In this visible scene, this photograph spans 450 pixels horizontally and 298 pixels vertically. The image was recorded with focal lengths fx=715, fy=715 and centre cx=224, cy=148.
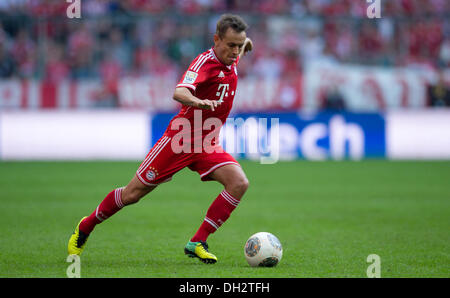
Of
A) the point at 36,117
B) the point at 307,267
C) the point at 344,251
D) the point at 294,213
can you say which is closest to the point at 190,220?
the point at 294,213

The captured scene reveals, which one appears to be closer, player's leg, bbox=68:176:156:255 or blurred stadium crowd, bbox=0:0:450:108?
player's leg, bbox=68:176:156:255

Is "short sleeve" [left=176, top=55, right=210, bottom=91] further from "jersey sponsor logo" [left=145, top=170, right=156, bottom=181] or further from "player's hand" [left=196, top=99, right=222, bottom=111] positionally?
"jersey sponsor logo" [left=145, top=170, right=156, bottom=181]

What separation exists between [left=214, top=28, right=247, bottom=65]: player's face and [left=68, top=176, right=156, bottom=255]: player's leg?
1298 mm

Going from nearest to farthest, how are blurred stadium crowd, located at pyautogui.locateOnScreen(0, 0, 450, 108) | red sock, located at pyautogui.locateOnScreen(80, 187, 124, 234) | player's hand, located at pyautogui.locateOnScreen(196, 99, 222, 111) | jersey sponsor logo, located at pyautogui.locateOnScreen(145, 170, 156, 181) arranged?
player's hand, located at pyautogui.locateOnScreen(196, 99, 222, 111) → jersey sponsor logo, located at pyautogui.locateOnScreen(145, 170, 156, 181) → red sock, located at pyautogui.locateOnScreen(80, 187, 124, 234) → blurred stadium crowd, located at pyautogui.locateOnScreen(0, 0, 450, 108)

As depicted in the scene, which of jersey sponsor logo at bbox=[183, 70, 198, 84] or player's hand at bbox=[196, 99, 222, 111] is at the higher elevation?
jersey sponsor logo at bbox=[183, 70, 198, 84]

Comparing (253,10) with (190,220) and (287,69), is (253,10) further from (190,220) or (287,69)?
(190,220)

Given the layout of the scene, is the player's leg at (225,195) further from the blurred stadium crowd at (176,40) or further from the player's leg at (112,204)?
the blurred stadium crowd at (176,40)

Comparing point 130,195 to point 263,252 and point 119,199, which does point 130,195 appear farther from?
point 263,252

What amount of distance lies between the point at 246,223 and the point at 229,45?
3.32m

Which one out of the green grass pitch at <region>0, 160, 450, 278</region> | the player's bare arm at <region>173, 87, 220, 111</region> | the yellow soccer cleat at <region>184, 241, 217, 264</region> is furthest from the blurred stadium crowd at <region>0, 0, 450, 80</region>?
the player's bare arm at <region>173, 87, 220, 111</region>

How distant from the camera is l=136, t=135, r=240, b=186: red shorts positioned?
627 centimetres

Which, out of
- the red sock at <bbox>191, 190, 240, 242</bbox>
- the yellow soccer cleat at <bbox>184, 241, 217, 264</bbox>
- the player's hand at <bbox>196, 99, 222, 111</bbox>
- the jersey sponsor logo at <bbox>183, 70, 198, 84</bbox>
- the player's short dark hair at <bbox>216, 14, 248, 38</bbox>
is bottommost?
the yellow soccer cleat at <bbox>184, 241, 217, 264</bbox>

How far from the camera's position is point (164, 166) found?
20.6ft
